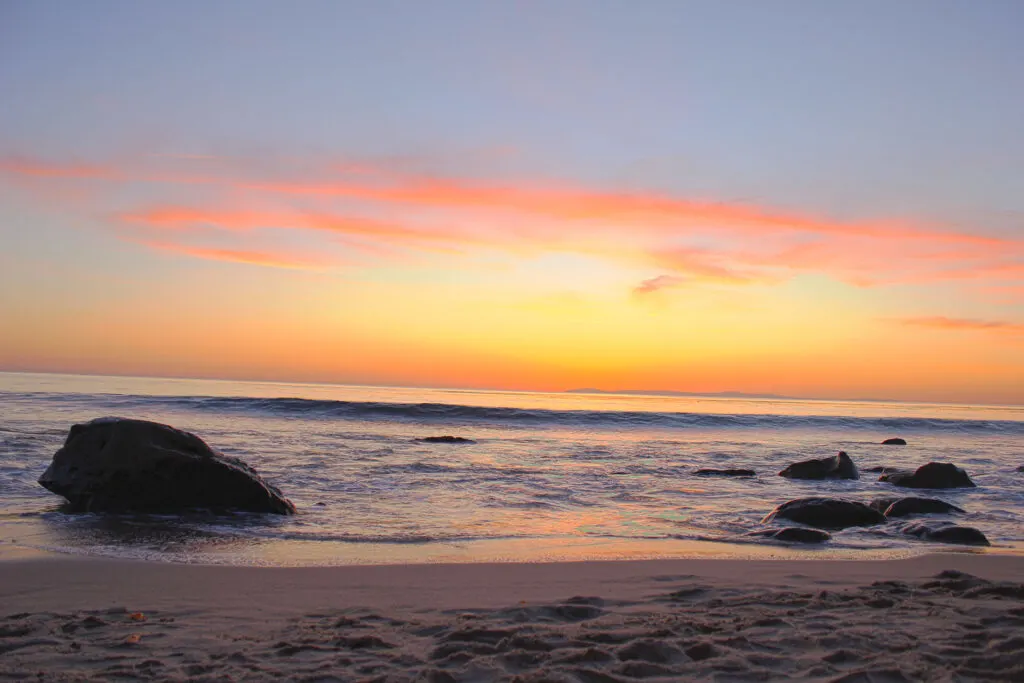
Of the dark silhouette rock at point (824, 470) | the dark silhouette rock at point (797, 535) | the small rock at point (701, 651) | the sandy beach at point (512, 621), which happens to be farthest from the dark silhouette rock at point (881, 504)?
the small rock at point (701, 651)

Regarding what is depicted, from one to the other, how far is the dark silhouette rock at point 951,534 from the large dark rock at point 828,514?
746 millimetres

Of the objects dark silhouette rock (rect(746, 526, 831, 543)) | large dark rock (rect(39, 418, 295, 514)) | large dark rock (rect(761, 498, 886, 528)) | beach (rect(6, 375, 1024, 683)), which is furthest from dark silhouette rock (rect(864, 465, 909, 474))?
large dark rock (rect(39, 418, 295, 514))

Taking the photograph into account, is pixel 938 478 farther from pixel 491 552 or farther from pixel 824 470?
pixel 491 552

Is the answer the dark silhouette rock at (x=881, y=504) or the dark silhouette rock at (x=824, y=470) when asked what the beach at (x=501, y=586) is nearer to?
the dark silhouette rock at (x=881, y=504)

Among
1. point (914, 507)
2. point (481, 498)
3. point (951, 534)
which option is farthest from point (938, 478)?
point (481, 498)

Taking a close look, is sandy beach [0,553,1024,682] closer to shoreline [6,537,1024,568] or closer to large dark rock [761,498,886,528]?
shoreline [6,537,1024,568]

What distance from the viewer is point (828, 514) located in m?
9.02

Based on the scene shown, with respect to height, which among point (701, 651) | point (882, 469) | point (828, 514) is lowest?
point (882, 469)

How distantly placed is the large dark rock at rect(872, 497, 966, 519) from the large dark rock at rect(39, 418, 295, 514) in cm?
803

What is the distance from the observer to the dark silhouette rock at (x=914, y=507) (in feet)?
31.7

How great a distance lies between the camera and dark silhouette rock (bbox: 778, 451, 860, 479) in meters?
14.7

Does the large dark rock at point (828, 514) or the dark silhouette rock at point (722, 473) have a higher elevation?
the large dark rock at point (828, 514)

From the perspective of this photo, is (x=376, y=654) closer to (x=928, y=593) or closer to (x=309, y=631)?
(x=309, y=631)

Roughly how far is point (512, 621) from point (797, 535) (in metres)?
4.55
